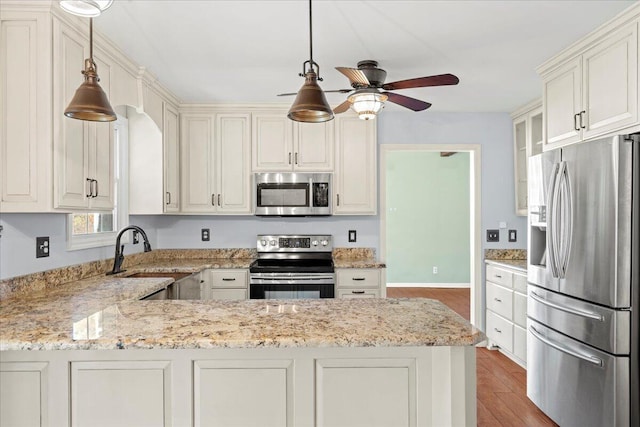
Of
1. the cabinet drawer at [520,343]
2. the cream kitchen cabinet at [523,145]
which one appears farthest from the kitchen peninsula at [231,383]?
the cream kitchen cabinet at [523,145]

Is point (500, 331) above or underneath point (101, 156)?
underneath

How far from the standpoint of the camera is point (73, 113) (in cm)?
166

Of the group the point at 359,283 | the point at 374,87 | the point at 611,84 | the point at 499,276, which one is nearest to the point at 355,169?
the point at 359,283

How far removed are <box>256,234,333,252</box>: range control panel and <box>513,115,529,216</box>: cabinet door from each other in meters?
1.99

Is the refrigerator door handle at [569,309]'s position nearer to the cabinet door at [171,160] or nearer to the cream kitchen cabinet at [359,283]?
the cream kitchen cabinet at [359,283]

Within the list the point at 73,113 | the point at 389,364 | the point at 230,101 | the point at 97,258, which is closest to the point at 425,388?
the point at 389,364

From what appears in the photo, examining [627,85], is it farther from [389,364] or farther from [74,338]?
[74,338]

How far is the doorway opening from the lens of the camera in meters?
7.40

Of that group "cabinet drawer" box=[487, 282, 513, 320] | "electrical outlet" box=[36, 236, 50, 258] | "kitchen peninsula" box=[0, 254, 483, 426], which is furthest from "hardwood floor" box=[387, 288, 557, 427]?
"electrical outlet" box=[36, 236, 50, 258]

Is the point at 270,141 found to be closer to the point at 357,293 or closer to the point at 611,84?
the point at 357,293

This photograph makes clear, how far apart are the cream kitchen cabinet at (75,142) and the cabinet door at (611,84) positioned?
115 inches

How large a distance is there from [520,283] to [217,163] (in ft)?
9.80

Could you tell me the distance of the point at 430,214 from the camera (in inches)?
293

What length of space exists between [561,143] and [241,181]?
2739 mm
